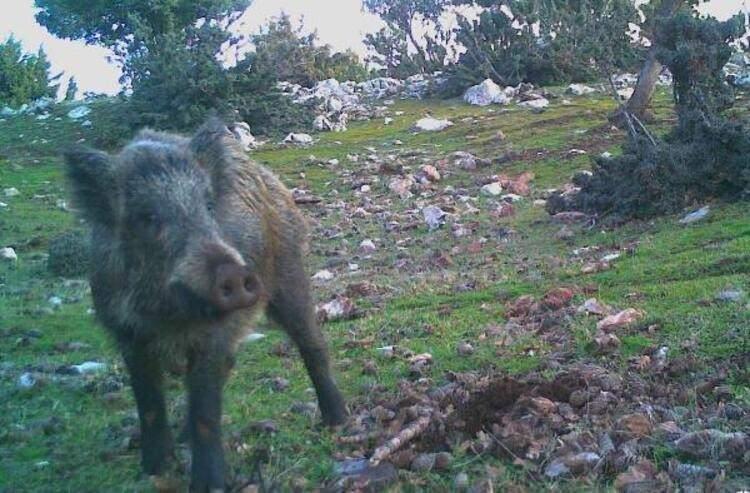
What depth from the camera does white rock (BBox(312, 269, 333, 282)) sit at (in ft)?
33.6

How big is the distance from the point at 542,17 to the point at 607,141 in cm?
830

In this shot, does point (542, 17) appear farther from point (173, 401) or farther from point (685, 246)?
point (173, 401)

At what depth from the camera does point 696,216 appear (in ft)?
33.1

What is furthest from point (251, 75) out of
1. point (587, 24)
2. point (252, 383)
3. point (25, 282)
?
point (252, 383)

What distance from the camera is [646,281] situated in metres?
7.93

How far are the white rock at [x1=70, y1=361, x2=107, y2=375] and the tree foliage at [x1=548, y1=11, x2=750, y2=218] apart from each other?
5998 millimetres

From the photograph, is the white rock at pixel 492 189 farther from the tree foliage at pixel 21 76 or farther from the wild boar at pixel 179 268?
the tree foliage at pixel 21 76

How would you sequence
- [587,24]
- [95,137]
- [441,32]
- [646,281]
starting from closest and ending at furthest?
1. [646,281]
2. [587,24]
3. [95,137]
4. [441,32]

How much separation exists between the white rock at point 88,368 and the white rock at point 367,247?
180 inches

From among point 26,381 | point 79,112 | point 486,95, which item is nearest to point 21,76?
point 79,112

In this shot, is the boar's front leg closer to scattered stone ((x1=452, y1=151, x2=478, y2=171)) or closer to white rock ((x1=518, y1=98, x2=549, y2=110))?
scattered stone ((x1=452, y1=151, x2=478, y2=171))

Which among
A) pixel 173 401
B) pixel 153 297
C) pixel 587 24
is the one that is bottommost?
pixel 173 401

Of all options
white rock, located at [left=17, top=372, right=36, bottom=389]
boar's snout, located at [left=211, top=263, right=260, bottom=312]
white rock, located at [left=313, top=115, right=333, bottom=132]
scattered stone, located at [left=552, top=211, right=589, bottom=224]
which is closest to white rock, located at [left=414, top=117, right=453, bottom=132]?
white rock, located at [left=313, top=115, right=333, bottom=132]

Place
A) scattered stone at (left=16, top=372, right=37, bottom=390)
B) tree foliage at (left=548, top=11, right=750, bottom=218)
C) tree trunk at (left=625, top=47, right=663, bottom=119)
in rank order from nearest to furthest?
scattered stone at (left=16, top=372, right=37, bottom=390) < tree foliage at (left=548, top=11, right=750, bottom=218) < tree trunk at (left=625, top=47, right=663, bottom=119)
